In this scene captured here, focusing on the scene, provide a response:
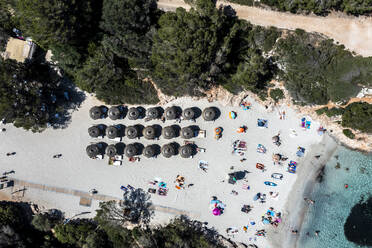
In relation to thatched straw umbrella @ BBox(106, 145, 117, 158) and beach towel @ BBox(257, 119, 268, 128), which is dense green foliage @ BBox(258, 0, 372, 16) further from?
thatched straw umbrella @ BBox(106, 145, 117, 158)

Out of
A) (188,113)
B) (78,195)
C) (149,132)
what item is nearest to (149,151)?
(149,132)

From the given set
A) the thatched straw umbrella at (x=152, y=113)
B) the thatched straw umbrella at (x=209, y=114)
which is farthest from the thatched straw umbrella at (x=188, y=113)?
the thatched straw umbrella at (x=152, y=113)

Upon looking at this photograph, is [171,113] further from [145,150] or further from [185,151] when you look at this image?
[145,150]

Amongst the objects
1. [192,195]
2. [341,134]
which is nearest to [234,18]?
[341,134]

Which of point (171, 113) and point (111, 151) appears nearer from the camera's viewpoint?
point (111, 151)

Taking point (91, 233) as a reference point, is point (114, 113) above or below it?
above

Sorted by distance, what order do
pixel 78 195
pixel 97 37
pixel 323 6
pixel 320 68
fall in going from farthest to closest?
pixel 78 195
pixel 320 68
pixel 97 37
pixel 323 6

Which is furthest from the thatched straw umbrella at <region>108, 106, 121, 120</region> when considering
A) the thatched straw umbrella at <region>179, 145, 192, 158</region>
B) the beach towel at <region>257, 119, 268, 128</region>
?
the beach towel at <region>257, 119, 268, 128</region>
